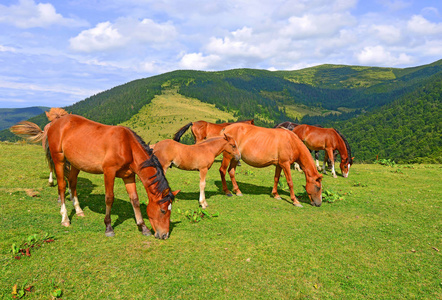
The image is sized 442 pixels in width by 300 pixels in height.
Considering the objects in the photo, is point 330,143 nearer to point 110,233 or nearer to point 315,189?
point 315,189

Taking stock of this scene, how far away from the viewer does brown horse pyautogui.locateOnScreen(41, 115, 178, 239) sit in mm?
6542

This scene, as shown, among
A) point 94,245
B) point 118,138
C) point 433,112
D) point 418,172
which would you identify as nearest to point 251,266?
point 94,245

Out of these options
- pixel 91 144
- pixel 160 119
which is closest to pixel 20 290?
pixel 91 144

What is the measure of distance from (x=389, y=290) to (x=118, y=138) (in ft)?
24.9

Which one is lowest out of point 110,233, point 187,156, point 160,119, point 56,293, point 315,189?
point 315,189

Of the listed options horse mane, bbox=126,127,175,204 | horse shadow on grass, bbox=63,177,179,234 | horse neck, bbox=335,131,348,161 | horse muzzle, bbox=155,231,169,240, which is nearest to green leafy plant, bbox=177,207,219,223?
horse shadow on grass, bbox=63,177,179,234

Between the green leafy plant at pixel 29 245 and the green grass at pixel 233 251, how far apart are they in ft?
0.41

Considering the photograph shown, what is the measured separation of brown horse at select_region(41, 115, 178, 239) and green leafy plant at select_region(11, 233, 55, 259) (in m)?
1.11

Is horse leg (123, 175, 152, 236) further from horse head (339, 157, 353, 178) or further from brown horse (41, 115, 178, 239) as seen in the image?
horse head (339, 157, 353, 178)

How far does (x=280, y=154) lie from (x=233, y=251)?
5.80 metres

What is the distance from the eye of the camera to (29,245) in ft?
18.0

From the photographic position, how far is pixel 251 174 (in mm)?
16297

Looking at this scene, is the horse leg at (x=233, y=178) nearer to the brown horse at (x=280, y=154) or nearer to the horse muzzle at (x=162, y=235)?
the brown horse at (x=280, y=154)

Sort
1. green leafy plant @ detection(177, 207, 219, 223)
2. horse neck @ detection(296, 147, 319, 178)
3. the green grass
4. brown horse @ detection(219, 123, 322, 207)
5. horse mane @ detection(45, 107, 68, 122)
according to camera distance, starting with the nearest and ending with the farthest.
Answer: the green grass
green leafy plant @ detection(177, 207, 219, 223)
horse mane @ detection(45, 107, 68, 122)
brown horse @ detection(219, 123, 322, 207)
horse neck @ detection(296, 147, 319, 178)
